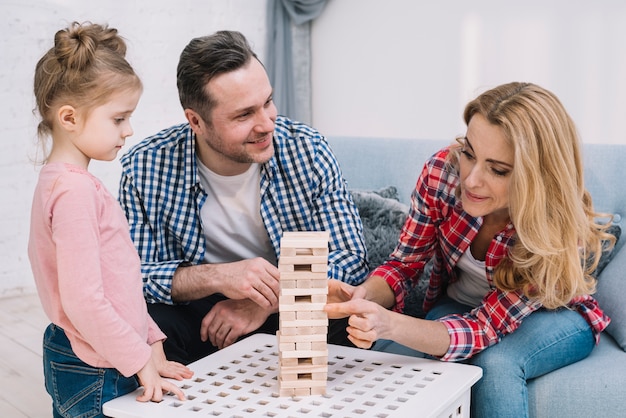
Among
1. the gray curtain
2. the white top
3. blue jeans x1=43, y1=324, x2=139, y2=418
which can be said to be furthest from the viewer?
the gray curtain

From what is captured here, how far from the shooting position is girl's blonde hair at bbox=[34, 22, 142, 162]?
1456 millimetres

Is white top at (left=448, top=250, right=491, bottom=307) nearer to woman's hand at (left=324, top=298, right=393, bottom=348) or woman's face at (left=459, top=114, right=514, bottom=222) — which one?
woman's face at (left=459, top=114, right=514, bottom=222)

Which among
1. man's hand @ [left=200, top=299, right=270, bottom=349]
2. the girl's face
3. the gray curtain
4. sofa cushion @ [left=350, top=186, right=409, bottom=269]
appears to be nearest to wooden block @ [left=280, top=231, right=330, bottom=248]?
the girl's face

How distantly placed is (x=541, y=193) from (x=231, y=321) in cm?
78

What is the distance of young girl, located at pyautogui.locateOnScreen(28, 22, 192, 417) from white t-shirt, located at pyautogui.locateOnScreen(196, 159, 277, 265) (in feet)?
1.93

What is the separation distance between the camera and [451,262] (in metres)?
1.91

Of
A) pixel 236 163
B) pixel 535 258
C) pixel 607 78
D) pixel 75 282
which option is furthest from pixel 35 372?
pixel 607 78

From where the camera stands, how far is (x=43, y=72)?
1.49 metres

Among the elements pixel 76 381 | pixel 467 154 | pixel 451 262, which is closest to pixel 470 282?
pixel 451 262

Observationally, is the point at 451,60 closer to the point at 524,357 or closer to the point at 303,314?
the point at 524,357

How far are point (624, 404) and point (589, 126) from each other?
8.29 feet

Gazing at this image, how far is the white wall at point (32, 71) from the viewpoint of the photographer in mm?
3682

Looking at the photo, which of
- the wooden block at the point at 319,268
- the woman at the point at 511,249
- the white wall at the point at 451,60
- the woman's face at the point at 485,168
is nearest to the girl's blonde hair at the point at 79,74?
the wooden block at the point at 319,268

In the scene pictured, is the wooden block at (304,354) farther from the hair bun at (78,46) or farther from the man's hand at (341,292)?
the hair bun at (78,46)
